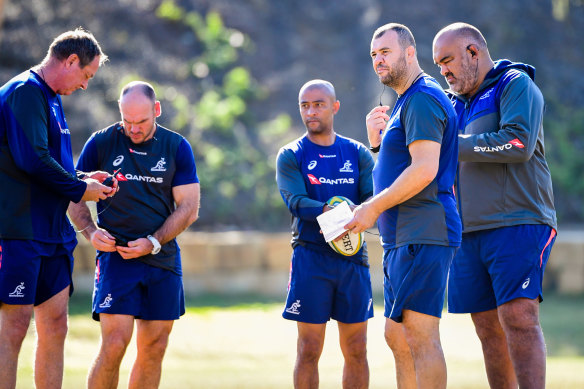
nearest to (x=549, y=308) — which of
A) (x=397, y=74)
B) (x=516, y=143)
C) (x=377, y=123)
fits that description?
(x=516, y=143)

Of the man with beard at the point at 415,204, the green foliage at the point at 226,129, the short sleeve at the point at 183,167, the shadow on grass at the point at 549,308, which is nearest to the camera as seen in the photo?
the man with beard at the point at 415,204

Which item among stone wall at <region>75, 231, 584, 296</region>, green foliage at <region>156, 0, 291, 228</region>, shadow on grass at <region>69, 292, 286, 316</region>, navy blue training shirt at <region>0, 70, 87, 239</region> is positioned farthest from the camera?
green foliage at <region>156, 0, 291, 228</region>

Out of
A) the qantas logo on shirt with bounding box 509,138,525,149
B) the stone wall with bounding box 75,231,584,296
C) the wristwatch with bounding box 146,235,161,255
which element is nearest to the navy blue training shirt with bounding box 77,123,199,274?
the wristwatch with bounding box 146,235,161,255

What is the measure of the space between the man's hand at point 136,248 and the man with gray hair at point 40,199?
0.36 m

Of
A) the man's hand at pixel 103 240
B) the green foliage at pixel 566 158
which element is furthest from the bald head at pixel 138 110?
the green foliage at pixel 566 158

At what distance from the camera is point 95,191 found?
197 inches

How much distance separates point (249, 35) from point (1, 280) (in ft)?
49.7

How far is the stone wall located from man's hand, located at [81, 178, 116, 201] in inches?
292

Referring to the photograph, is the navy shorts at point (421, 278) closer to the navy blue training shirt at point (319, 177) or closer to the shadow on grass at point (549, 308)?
the navy blue training shirt at point (319, 177)

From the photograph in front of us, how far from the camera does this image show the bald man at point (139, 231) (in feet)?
17.3

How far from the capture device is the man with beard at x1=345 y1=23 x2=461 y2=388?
436 centimetres

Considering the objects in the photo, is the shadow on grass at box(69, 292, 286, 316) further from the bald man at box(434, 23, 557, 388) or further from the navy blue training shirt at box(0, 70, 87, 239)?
the bald man at box(434, 23, 557, 388)

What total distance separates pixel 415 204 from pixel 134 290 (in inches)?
83.9

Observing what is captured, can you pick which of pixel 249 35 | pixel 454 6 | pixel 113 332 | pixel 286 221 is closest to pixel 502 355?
pixel 113 332
